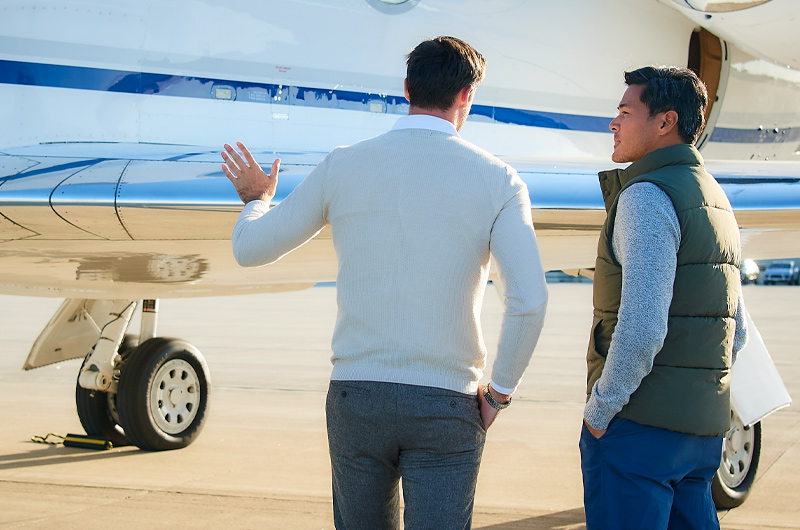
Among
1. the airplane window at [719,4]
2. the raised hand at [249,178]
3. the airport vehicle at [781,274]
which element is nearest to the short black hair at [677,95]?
the raised hand at [249,178]

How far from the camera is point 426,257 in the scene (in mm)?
2025

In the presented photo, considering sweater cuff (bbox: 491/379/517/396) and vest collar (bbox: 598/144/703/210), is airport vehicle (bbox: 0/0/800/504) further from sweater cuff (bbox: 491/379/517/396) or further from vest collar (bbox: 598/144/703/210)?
sweater cuff (bbox: 491/379/517/396)

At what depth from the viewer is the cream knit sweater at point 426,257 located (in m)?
2.02

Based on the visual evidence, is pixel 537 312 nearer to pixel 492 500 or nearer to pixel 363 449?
Answer: pixel 363 449

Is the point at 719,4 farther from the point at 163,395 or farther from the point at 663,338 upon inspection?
the point at 163,395

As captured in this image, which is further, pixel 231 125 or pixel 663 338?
pixel 231 125

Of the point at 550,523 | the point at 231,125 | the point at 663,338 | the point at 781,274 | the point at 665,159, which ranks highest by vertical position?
the point at 781,274

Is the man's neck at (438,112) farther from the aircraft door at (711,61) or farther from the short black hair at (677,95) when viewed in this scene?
the aircraft door at (711,61)

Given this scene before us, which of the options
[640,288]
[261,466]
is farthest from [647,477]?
[261,466]

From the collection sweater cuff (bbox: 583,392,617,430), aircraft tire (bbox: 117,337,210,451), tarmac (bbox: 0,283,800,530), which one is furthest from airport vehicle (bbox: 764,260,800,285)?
sweater cuff (bbox: 583,392,617,430)

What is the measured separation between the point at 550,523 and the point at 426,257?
2.88 m

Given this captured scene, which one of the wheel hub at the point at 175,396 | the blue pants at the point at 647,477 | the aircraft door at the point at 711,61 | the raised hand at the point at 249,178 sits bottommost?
the wheel hub at the point at 175,396

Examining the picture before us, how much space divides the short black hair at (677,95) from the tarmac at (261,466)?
2.67 meters

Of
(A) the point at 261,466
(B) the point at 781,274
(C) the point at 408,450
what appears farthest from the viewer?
(B) the point at 781,274
